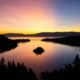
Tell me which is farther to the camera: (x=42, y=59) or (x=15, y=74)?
(x=42, y=59)

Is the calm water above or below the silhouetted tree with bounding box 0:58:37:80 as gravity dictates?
below

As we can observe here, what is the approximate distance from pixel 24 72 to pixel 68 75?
35.6 feet

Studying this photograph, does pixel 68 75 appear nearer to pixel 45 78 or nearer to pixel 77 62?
pixel 45 78

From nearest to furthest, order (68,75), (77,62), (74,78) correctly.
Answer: (74,78) → (68,75) → (77,62)

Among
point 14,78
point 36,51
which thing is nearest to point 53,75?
point 14,78

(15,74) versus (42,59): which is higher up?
(15,74)

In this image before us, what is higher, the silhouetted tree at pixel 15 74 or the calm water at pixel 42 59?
the silhouetted tree at pixel 15 74

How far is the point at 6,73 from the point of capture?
42.7m

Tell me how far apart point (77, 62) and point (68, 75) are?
1363 cm

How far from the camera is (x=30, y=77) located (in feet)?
136

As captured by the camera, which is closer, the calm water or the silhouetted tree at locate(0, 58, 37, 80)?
the silhouetted tree at locate(0, 58, 37, 80)

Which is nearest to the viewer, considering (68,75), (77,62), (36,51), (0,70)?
(68,75)

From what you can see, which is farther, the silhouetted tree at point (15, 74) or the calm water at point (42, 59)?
the calm water at point (42, 59)

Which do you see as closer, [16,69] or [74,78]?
[74,78]
